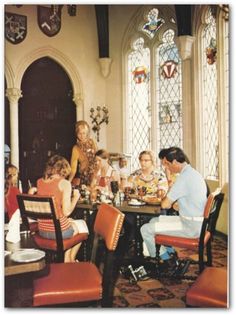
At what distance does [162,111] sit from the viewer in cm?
457

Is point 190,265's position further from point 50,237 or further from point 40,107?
point 40,107

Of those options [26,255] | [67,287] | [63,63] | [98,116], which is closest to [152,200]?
[67,287]

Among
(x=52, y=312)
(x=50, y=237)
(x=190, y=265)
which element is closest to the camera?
(x=52, y=312)

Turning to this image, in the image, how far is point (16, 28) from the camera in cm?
328

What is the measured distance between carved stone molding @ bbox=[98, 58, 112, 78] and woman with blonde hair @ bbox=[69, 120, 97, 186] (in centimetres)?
77

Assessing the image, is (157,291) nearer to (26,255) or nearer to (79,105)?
(26,255)

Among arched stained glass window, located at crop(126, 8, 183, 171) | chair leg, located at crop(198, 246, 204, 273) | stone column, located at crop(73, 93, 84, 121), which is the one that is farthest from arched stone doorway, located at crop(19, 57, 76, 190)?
chair leg, located at crop(198, 246, 204, 273)

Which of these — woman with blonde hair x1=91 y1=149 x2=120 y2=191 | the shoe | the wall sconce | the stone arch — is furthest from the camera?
the wall sconce

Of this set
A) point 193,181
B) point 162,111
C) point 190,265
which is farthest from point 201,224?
point 162,111

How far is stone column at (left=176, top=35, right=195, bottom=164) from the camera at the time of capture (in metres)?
4.16

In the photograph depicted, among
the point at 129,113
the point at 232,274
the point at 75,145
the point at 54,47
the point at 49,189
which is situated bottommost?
the point at 232,274

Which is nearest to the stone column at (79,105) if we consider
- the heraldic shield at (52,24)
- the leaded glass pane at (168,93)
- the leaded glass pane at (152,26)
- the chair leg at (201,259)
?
the heraldic shield at (52,24)

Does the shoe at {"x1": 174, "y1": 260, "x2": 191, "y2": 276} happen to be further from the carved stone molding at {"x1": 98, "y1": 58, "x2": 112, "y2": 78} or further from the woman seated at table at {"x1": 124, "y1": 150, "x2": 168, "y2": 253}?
the carved stone molding at {"x1": 98, "y1": 58, "x2": 112, "y2": 78}

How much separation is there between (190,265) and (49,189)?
1558 mm
